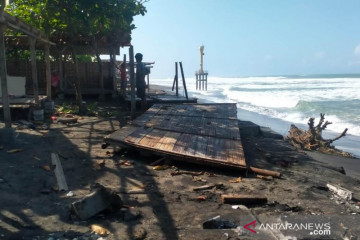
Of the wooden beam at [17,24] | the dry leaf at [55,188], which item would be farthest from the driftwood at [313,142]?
the wooden beam at [17,24]

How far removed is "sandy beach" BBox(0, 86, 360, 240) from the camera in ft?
12.3

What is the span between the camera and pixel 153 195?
15.7 feet

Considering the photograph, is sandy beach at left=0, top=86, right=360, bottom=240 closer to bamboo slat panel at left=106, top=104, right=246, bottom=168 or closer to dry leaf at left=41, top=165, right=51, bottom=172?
dry leaf at left=41, top=165, right=51, bottom=172

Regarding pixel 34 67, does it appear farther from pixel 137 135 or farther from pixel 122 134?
pixel 137 135

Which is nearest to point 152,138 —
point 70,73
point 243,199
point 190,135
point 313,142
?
point 190,135

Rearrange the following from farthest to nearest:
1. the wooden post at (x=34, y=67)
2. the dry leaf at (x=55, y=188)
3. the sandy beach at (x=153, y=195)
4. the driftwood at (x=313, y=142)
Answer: the driftwood at (x=313, y=142)
the wooden post at (x=34, y=67)
the dry leaf at (x=55, y=188)
the sandy beach at (x=153, y=195)

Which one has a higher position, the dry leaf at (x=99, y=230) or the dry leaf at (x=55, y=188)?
the dry leaf at (x=55, y=188)

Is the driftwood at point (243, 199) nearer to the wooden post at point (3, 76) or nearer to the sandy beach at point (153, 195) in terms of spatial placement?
the sandy beach at point (153, 195)

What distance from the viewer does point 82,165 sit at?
5.97 meters

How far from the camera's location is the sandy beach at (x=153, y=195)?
374 centimetres

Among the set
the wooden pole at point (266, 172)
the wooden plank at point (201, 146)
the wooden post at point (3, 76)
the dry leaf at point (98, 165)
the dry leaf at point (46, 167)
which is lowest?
the wooden pole at point (266, 172)

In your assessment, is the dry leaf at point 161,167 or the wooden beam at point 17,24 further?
the wooden beam at point 17,24

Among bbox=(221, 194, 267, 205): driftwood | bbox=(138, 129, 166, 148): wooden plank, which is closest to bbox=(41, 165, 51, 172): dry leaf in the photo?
bbox=(138, 129, 166, 148): wooden plank

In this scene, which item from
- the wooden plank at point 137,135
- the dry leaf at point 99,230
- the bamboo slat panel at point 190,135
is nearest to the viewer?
the dry leaf at point 99,230
